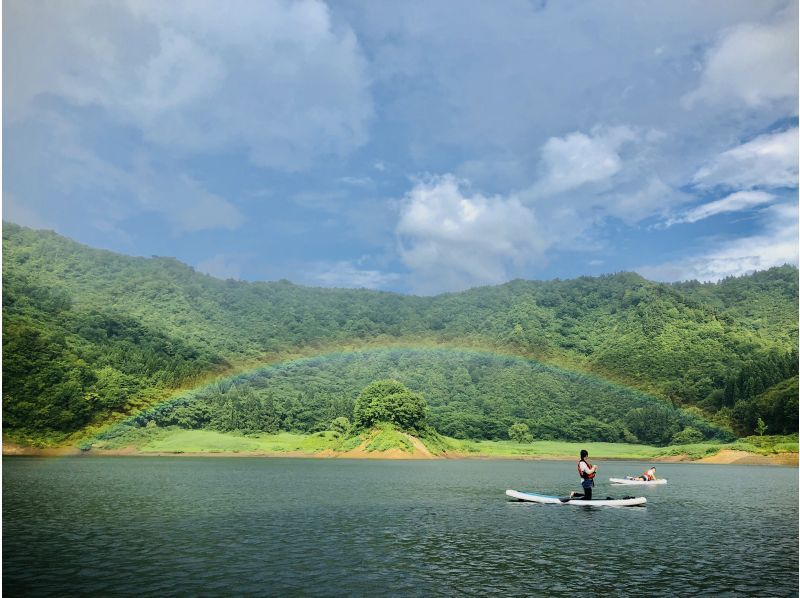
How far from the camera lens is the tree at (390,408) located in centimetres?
16725

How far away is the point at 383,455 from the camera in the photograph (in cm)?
16100

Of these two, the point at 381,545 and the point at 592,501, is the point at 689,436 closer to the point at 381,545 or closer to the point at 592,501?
the point at 592,501

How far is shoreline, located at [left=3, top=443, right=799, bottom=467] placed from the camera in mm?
146125

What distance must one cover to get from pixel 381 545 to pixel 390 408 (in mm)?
136454

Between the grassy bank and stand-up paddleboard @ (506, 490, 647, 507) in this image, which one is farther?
the grassy bank

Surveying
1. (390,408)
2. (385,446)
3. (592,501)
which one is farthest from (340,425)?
(592,501)

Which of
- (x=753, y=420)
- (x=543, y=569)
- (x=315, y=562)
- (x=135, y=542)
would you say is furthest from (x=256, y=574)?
(x=753, y=420)

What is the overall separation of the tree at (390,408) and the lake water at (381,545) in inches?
4320

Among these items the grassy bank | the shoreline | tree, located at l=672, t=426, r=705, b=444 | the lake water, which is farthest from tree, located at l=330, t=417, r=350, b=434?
the lake water

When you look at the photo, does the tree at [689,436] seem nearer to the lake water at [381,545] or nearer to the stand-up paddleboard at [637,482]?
the stand-up paddleboard at [637,482]

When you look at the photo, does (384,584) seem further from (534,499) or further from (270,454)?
(270,454)

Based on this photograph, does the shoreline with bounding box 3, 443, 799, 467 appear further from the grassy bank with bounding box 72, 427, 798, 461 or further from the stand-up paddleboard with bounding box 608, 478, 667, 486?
the stand-up paddleboard with bounding box 608, 478, 667, 486

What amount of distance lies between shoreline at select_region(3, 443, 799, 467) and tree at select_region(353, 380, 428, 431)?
899 cm

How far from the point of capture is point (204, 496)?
181 ft
